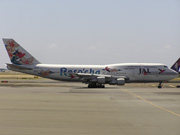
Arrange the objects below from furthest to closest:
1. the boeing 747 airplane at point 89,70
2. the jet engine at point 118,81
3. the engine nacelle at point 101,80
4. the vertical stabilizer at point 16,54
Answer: the vertical stabilizer at point 16,54 → the boeing 747 airplane at point 89,70 → the jet engine at point 118,81 → the engine nacelle at point 101,80

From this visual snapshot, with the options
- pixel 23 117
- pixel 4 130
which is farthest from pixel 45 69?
pixel 4 130

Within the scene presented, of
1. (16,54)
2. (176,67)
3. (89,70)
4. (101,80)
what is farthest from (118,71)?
(16,54)

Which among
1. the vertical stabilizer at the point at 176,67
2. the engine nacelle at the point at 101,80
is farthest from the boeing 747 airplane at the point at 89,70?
the vertical stabilizer at the point at 176,67

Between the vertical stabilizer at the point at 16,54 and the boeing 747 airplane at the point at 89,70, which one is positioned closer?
the boeing 747 airplane at the point at 89,70

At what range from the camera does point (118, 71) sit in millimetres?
54750

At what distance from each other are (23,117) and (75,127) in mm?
3648

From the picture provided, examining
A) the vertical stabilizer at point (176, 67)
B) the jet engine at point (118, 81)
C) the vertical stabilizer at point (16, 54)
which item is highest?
the vertical stabilizer at point (16, 54)

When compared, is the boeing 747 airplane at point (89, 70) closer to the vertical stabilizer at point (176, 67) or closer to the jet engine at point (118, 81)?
the jet engine at point (118, 81)

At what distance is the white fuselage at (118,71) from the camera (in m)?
54.0

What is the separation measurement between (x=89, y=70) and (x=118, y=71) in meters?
5.23

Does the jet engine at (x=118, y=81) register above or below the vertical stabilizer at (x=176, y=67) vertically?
below

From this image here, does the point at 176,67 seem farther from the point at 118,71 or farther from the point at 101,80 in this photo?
Result: the point at 101,80

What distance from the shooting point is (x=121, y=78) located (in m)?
53.5

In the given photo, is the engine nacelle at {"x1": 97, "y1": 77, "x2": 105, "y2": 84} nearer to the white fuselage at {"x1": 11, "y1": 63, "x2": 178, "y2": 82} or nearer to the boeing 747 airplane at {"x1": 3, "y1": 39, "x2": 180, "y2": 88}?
the boeing 747 airplane at {"x1": 3, "y1": 39, "x2": 180, "y2": 88}
